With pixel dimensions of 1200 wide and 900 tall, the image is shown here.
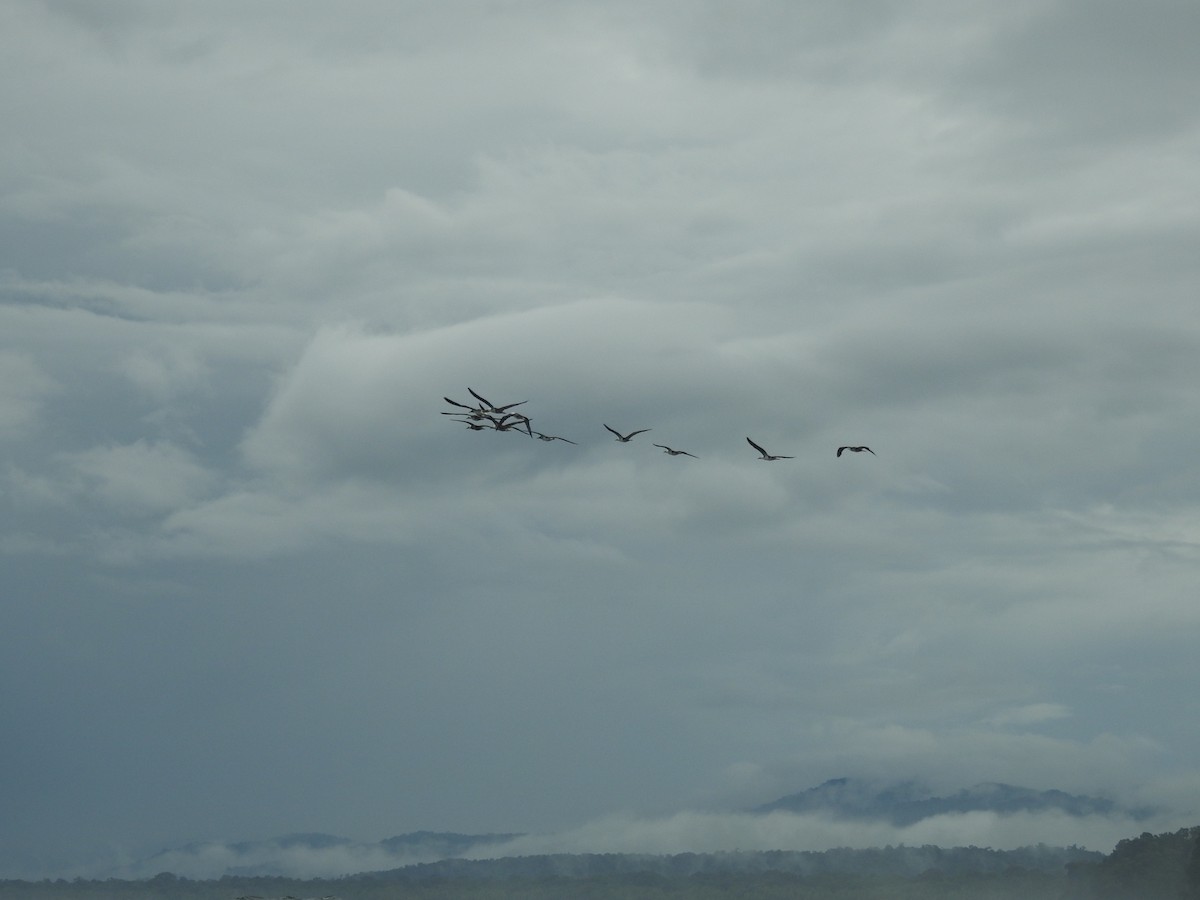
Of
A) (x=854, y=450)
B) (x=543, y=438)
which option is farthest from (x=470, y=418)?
(x=854, y=450)

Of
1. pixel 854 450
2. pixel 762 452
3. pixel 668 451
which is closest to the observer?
pixel 854 450

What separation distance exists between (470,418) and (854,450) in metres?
42.4

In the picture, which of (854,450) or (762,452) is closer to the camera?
(854,450)

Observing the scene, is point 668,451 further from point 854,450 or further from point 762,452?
point 854,450

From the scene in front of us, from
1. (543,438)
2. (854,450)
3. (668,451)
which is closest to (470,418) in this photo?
(543,438)

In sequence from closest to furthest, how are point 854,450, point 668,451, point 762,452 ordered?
point 854,450 < point 762,452 < point 668,451

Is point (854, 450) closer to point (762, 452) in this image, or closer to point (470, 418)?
point (762, 452)

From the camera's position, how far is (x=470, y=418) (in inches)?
6073

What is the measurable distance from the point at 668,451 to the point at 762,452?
14.0 metres

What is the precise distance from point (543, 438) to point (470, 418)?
1038cm

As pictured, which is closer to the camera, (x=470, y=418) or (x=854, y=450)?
(x=854, y=450)

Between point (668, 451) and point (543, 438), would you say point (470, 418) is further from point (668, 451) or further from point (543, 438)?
point (668, 451)

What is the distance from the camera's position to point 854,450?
453 feet

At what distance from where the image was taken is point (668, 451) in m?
160
